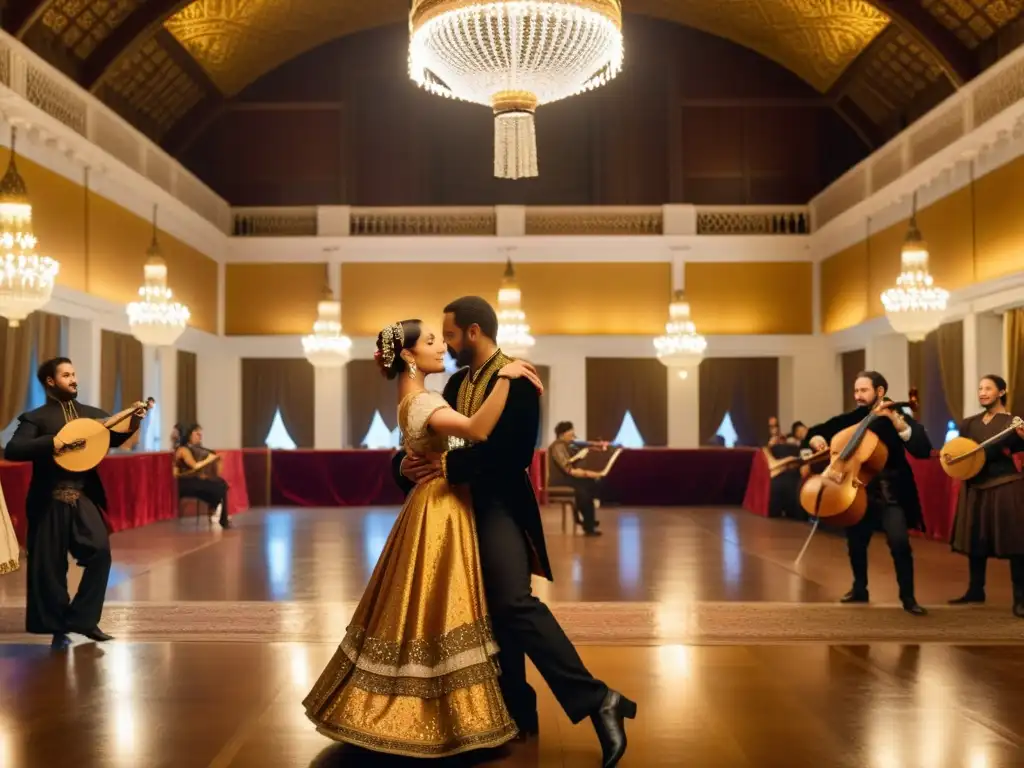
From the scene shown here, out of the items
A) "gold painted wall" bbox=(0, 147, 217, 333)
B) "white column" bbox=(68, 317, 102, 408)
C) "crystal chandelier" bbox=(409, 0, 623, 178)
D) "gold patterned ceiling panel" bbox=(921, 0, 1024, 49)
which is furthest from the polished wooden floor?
"gold patterned ceiling panel" bbox=(921, 0, 1024, 49)

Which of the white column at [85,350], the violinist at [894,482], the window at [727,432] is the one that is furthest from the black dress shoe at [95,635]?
the window at [727,432]

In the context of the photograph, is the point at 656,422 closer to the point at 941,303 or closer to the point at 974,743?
the point at 941,303

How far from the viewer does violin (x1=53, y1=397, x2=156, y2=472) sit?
563cm

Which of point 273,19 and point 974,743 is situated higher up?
point 273,19

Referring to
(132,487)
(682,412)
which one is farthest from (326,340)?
(682,412)

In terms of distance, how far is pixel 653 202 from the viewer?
2038 centimetres

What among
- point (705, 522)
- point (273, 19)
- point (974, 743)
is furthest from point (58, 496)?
point (273, 19)

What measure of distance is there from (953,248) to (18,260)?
10618mm

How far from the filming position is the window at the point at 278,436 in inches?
774

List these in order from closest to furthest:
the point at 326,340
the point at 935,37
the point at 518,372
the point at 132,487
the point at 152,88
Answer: the point at 518,372
the point at 132,487
the point at 935,37
the point at 326,340
the point at 152,88

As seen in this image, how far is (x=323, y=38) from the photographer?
20234mm

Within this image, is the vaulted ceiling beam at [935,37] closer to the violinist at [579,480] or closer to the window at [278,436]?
the violinist at [579,480]

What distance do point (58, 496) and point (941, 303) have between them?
368 inches

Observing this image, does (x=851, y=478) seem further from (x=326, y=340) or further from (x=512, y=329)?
(x=326, y=340)
